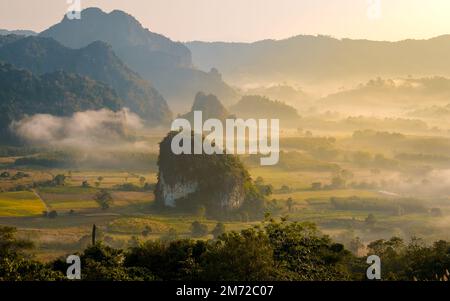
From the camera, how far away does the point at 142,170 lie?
130m

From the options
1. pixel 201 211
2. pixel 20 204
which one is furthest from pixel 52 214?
pixel 201 211

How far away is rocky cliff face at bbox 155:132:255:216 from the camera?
87.8 m

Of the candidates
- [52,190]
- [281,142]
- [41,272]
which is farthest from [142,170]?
[41,272]

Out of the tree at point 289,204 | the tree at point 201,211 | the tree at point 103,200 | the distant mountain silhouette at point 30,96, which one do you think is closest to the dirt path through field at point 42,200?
the tree at point 103,200

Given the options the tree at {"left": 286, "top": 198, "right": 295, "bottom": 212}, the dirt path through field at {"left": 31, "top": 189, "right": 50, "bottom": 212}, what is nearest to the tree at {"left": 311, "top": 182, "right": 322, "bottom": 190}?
the tree at {"left": 286, "top": 198, "right": 295, "bottom": 212}

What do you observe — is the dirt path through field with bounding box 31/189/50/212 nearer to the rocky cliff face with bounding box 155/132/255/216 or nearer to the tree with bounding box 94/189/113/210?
the tree with bounding box 94/189/113/210

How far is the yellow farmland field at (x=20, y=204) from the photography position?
74975 millimetres

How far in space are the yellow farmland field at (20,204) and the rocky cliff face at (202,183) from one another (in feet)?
59.9

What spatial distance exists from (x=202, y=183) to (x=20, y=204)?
89.8ft

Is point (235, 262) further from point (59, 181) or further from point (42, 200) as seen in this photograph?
point (59, 181)

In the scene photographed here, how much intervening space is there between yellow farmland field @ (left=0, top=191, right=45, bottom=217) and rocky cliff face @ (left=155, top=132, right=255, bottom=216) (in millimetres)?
18273
